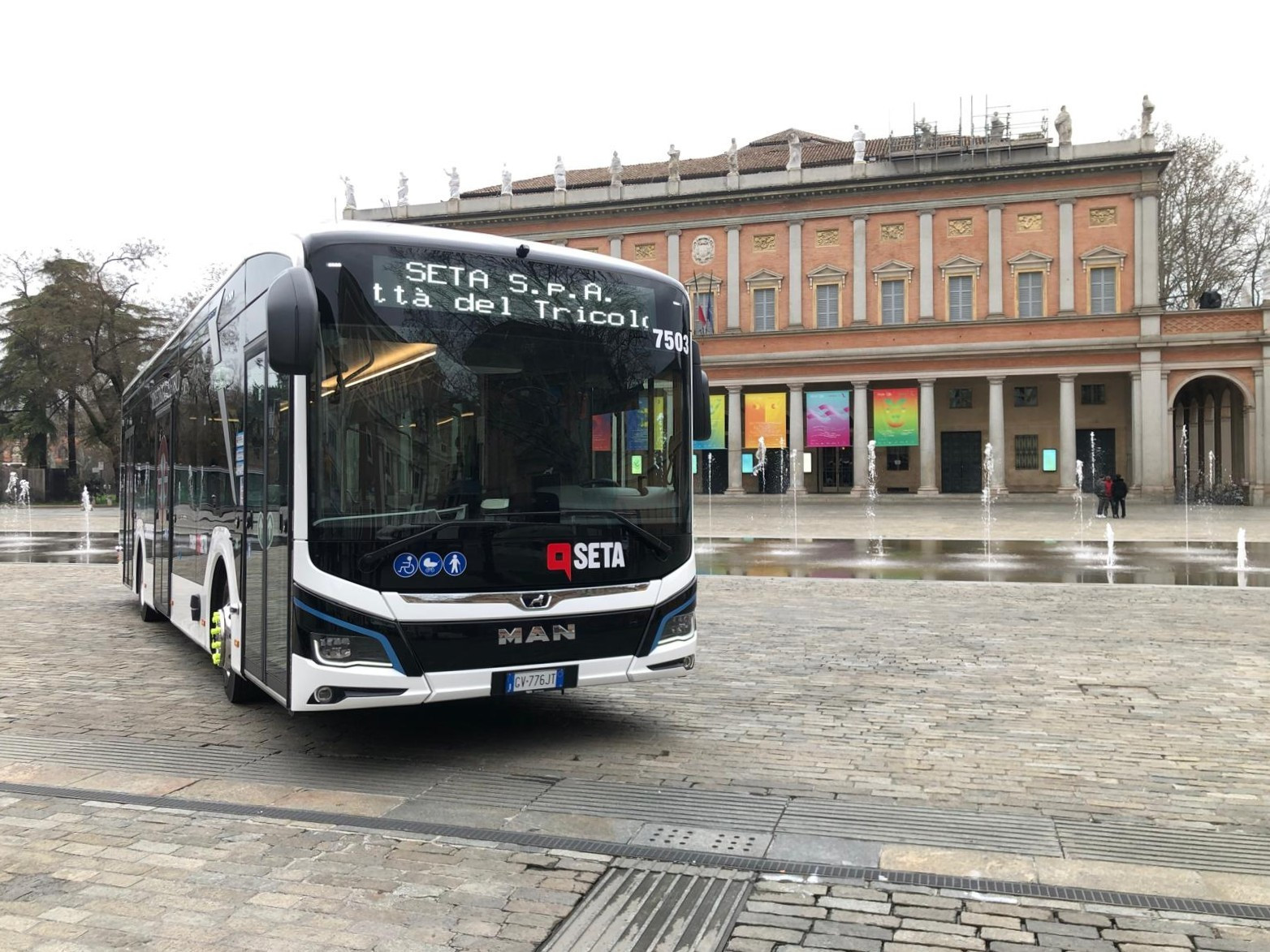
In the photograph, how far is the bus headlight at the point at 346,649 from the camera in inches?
219

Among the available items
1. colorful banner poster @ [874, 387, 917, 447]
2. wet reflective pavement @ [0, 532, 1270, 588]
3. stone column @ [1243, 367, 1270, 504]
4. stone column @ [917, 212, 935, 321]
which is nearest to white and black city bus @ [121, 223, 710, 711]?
wet reflective pavement @ [0, 532, 1270, 588]

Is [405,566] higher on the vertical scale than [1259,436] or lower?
lower

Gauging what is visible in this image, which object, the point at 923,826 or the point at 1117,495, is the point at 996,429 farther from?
the point at 923,826

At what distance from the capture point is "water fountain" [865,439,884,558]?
78.8 ft

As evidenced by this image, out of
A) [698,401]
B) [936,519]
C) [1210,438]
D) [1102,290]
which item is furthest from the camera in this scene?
[1210,438]

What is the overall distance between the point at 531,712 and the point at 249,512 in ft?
7.82

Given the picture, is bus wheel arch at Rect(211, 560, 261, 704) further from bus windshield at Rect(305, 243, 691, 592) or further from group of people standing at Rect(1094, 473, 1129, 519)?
group of people standing at Rect(1094, 473, 1129, 519)

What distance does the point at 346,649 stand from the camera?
5.59m

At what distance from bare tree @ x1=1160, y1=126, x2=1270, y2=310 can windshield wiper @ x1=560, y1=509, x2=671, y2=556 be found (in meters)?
49.8

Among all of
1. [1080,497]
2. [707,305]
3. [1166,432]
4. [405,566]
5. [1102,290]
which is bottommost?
[1080,497]

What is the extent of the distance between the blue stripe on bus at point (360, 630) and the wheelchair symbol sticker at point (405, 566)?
339 millimetres

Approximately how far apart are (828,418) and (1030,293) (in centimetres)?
1132

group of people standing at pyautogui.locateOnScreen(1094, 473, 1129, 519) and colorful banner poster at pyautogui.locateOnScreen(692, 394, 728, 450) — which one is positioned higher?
colorful banner poster at pyautogui.locateOnScreen(692, 394, 728, 450)

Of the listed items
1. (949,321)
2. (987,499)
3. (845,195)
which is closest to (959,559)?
(987,499)
